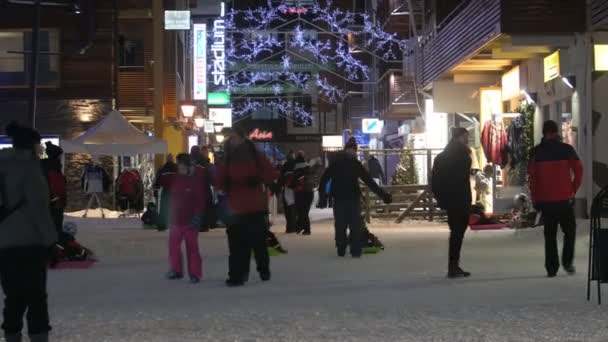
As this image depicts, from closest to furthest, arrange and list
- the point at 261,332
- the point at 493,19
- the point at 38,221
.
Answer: the point at 38,221, the point at 261,332, the point at 493,19

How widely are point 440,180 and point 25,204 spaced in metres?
5.81

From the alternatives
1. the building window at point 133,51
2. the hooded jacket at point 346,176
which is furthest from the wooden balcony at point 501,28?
the building window at point 133,51

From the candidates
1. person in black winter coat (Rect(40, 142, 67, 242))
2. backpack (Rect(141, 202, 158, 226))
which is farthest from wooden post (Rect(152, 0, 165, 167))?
person in black winter coat (Rect(40, 142, 67, 242))

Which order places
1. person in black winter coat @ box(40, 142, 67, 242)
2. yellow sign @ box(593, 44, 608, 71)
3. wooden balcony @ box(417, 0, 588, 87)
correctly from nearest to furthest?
person in black winter coat @ box(40, 142, 67, 242)
yellow sign @ box(593, 44, 608, 71)
wooden balcony @ box(417, 0, 588, 87)

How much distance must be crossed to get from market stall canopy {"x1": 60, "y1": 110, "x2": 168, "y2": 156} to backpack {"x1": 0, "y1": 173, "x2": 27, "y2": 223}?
1842 cm

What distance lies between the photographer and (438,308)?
8383mm

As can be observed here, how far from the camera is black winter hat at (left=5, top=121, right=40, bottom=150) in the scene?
639 centimetres

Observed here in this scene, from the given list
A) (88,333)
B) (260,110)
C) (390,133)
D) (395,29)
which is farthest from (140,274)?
(260,110)

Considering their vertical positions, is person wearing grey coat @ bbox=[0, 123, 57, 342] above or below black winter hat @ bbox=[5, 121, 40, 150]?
below

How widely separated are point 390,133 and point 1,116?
23.5m

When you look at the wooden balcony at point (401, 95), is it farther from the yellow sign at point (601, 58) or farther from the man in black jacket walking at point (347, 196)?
the man in black jacket walking at point (347, 196)

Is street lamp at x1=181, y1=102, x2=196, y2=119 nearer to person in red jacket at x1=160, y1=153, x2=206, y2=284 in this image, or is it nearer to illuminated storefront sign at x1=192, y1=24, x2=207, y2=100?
illuminated storefront sign at x1=192, y1=24, x2=207, y2=100

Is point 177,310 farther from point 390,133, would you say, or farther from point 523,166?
point 390,133

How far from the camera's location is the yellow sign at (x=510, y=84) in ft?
75.2
